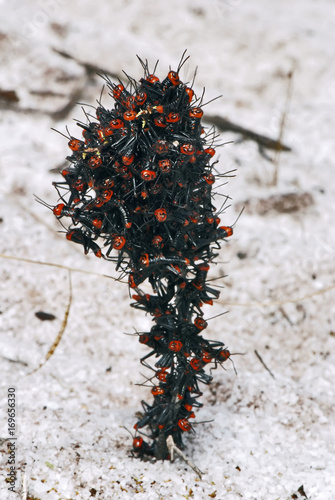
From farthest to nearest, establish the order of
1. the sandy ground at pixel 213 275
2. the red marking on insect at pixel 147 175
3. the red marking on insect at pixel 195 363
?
the sandy ground at pixel 213 275, the red marking on insect at pixel 195 363, the red marking on insect at pixel 147 175

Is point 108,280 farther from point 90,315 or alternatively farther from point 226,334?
point 226,334

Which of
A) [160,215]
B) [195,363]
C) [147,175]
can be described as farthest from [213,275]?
[147,175]

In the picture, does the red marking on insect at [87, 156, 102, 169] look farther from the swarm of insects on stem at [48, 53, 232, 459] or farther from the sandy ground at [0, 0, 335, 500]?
the sandy ground at [0, 0, 335, 500]

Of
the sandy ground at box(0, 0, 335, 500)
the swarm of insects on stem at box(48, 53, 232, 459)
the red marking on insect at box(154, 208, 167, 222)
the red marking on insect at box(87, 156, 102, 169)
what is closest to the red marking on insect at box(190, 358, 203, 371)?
the swarm of insects on stem at box(48, 53, 232, 459)

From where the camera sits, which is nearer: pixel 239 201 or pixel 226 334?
pixel 226 334

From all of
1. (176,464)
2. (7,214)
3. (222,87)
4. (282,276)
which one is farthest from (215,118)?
(176,464)

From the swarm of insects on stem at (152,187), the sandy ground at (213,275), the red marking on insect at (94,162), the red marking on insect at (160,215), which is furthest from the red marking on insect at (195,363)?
the red marking on insect at (94,162)

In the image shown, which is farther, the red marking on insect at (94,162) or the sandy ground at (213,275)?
the sandy ground at (213,275)

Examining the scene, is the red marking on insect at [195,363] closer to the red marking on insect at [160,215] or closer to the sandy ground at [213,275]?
the sandy ground at [213,275]

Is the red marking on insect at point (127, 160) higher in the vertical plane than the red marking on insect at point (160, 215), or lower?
higher
